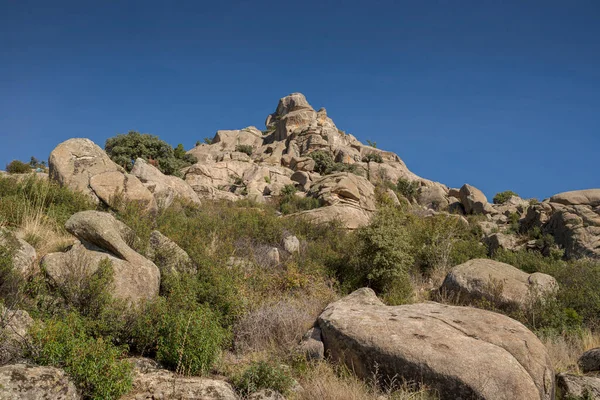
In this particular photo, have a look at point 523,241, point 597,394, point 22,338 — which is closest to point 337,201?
point 523,241

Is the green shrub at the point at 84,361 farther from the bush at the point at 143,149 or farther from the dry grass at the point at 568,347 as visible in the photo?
the bush at the point at 143,149

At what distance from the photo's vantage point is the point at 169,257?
29.9 feet

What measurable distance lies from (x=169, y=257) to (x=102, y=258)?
1.77 m

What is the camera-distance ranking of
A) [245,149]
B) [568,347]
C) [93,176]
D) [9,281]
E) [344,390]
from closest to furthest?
[344,390] → [9,281] → [568,347] → [93,176] → [245,149]

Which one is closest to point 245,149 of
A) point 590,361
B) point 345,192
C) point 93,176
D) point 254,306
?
point 345,192

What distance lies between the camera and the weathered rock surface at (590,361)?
7.26 m

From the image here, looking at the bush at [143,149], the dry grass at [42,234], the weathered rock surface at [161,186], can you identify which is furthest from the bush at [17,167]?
the dry grass at [42,234]

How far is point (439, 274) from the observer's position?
42.7 ft

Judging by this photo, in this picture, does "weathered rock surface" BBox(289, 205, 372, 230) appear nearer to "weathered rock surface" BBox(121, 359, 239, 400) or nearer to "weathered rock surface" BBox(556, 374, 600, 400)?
"weathered rock surface" BBox(556, 374, 600, 400)

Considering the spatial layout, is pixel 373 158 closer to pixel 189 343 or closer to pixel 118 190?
pixel 118 190

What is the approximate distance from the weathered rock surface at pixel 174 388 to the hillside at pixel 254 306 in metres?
0.02

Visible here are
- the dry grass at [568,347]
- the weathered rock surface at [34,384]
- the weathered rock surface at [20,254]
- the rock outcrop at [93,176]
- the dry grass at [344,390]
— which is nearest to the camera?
the weathered rock surface at [34,384]

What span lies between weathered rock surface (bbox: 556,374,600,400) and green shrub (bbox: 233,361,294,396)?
4462 mm

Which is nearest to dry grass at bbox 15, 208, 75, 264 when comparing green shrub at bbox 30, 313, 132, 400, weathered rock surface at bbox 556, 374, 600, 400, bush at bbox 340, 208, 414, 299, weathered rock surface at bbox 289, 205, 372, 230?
green shrub at bbox 30, 313, 132, 400
